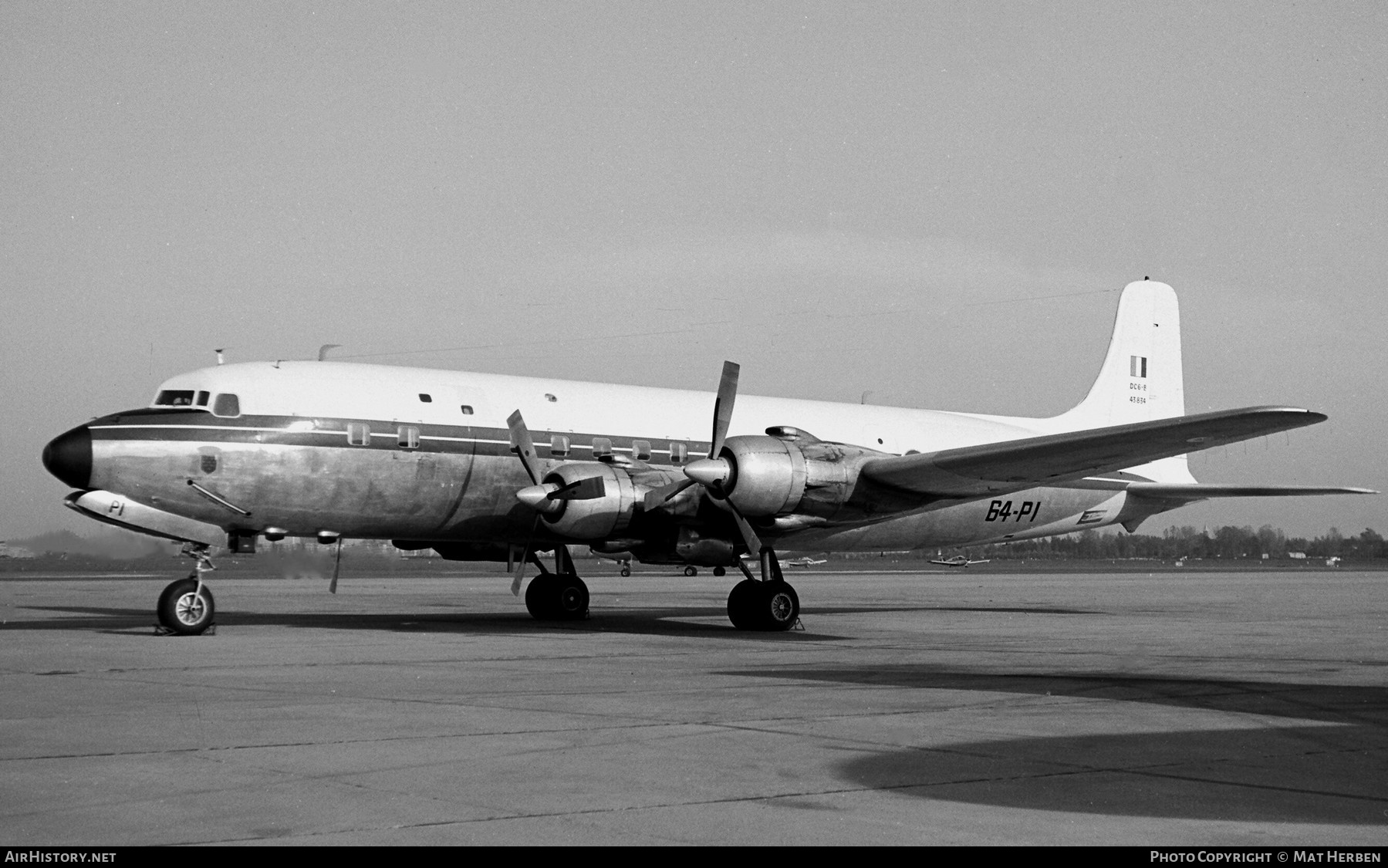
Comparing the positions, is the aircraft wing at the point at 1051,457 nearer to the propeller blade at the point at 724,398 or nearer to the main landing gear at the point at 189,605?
the propeller blade at the point at 724,398

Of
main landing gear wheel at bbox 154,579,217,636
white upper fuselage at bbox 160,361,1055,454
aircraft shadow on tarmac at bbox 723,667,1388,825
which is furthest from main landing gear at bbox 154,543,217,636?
aircraft shadow on tarmac at bbox 723,667,1388,825

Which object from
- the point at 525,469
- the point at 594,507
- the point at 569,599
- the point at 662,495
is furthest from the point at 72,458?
the point at 569,599

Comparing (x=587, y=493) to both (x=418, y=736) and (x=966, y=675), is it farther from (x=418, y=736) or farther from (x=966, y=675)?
(x=418, y=736)

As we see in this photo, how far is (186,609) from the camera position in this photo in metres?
18.1

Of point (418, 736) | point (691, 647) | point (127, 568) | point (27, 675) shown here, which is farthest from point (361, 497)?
point (127, 568)

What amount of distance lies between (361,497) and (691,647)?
5754 millimetres

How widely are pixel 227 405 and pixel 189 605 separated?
281cm

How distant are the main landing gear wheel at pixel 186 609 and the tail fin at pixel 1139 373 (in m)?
17.9

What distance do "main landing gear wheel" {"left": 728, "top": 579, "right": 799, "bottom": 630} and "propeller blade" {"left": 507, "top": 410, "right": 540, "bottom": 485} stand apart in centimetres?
364

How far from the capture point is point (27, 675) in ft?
42.5

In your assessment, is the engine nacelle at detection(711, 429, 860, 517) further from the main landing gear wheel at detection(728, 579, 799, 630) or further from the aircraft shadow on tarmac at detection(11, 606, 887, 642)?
the aircraft shadow on tarmac at detection(11, 606, 887, 642)

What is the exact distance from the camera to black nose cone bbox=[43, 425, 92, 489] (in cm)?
1750

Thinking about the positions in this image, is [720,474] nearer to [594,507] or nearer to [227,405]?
[594,507]
